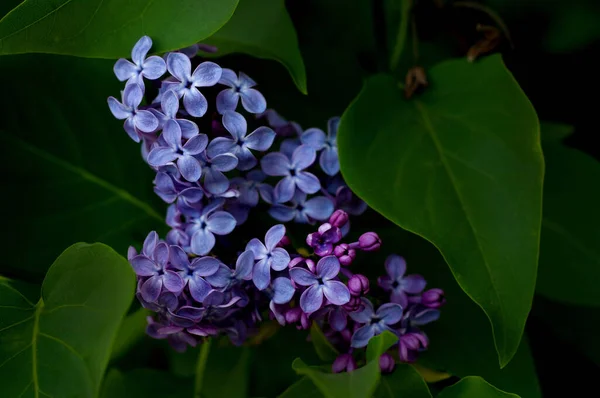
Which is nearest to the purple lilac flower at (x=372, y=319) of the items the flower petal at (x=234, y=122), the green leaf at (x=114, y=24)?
the flower petal at (x=234, y=122)

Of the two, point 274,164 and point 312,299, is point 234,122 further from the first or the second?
point 312,299

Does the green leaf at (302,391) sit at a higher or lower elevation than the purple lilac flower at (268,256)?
lower

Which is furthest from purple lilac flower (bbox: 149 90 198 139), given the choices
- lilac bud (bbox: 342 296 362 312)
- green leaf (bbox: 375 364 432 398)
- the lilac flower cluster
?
green leaf (bbox: 375 364 432 398)

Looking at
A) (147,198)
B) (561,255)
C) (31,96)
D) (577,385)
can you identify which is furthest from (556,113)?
(31,96)

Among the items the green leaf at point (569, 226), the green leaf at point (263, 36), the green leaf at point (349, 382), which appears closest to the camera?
the green leaf at point (349, 382)

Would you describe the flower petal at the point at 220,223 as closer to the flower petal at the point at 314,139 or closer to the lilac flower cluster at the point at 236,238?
the lilac flower cluster at the point at 236,238

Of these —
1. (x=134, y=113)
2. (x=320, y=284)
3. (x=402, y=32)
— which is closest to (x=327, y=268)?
(x=320, y=284)

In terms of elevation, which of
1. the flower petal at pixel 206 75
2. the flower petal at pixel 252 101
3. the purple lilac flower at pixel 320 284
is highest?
the flower petal at pixel 206 75
